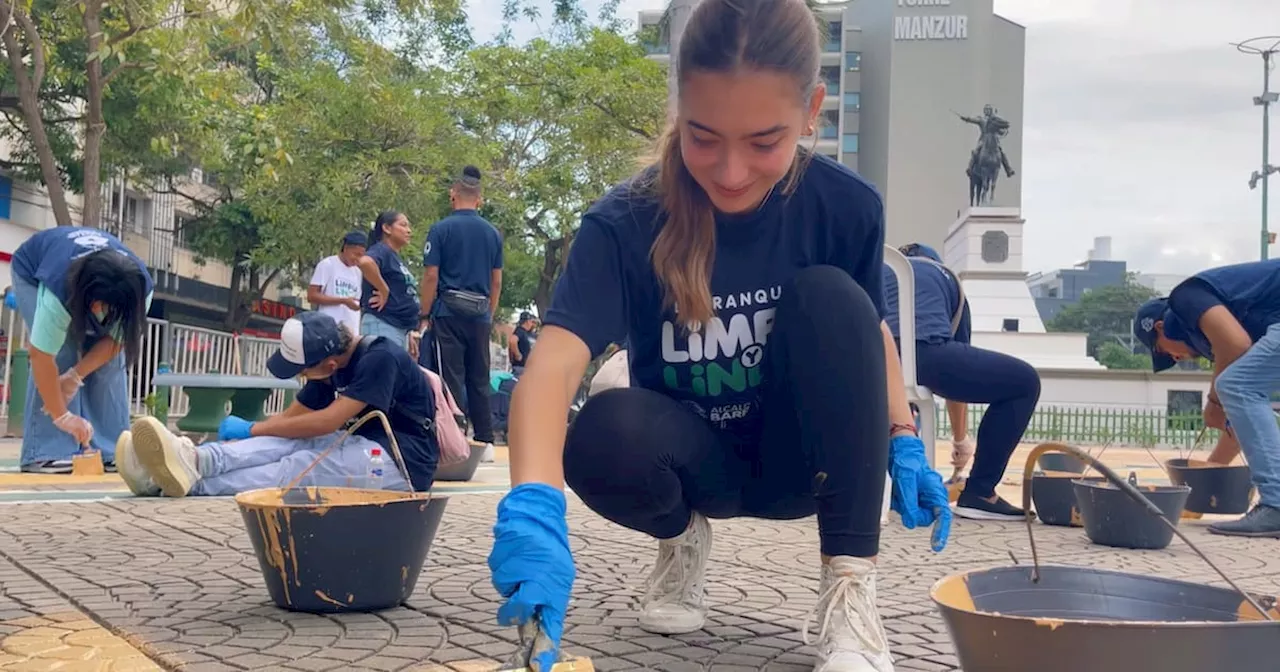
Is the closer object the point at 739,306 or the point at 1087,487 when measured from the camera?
the point at 739,306

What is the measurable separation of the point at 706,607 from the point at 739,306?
0.83 m

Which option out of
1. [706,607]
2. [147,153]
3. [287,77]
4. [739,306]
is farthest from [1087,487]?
[287,77]

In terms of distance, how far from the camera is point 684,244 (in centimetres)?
223

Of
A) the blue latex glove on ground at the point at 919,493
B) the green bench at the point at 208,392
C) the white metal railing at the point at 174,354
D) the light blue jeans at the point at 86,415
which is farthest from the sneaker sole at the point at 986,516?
the white metal railing at the point at 174,354

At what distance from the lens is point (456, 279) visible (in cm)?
723

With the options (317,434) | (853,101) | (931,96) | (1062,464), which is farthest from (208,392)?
(853,101)

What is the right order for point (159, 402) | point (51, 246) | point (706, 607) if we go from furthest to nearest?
point (159, 402) → point (51, 246) → point (706, 607)

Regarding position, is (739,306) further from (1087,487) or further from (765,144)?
(1087,487)

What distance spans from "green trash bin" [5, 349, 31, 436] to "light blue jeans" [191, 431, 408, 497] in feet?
19.0

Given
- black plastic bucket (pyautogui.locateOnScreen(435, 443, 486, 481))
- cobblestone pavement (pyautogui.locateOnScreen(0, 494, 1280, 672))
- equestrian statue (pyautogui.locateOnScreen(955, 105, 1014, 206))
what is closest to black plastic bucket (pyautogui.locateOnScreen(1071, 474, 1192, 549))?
cobblestone pavement (pyautogui.locateOnScreen(0, 494, 1280, 672))

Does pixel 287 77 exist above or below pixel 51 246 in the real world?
above

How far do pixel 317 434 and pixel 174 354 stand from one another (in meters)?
8.67

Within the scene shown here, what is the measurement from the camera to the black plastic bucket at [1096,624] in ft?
4.58

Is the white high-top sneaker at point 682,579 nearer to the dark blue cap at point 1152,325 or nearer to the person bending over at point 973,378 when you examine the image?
the person bending over at point 973,378
